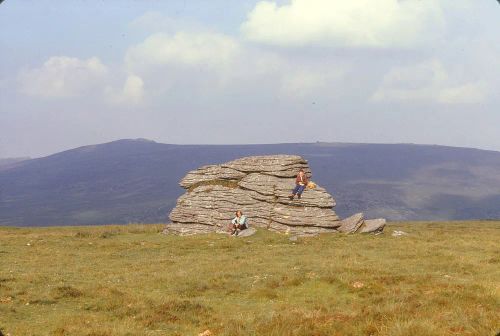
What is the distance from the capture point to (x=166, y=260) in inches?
1366

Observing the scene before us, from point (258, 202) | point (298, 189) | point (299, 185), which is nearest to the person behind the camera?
point (299, 185)

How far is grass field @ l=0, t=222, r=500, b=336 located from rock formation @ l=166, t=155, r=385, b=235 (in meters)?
7.16

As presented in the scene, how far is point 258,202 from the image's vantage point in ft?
173

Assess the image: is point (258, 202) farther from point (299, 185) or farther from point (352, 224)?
point (352, 224)

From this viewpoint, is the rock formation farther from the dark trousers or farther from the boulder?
the dark trousers

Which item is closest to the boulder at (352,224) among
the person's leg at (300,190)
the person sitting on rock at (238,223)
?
the person's leg at (300,190)

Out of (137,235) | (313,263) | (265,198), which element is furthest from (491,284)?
(137,235)

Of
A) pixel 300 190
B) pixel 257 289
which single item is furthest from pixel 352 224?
pixel 257 289

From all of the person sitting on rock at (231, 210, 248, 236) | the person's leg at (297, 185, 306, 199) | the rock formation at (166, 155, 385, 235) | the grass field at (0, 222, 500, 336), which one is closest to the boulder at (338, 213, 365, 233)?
the rock formation at (166, 155, 385, 235)

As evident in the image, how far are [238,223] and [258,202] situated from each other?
4.43 metres

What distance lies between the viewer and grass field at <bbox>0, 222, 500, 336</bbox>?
16609mm

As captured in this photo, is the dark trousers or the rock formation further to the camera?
the dark trousers

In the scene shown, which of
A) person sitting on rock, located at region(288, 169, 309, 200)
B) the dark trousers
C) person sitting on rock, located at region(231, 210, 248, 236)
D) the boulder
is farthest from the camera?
the dark trousers

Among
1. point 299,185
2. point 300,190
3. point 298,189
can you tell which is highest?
point 299,185
